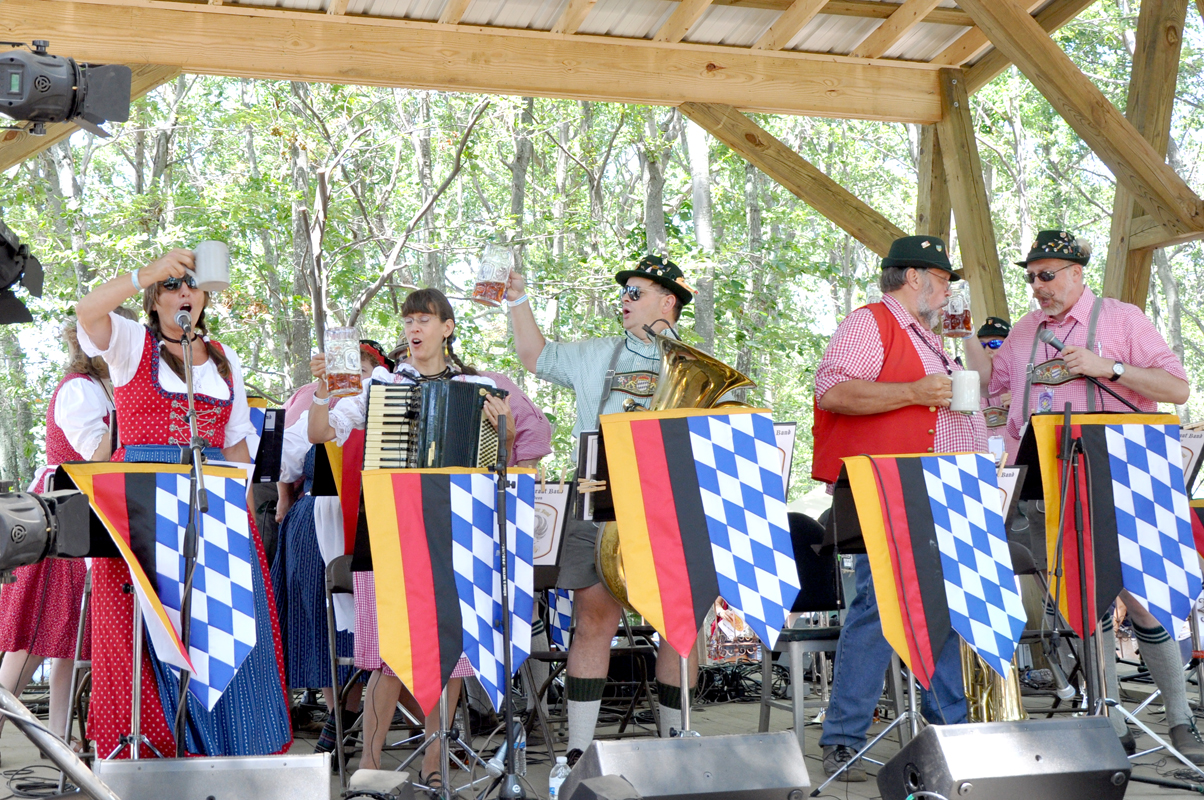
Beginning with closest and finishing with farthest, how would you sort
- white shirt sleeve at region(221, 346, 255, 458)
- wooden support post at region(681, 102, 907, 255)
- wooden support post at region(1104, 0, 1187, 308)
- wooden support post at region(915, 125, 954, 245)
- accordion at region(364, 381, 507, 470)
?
accordion at region(364, 381, 507, 470)
white shirt sleeve at region(221, 346, 255, 458)
wooden support post at region(1104, 0, 1187, 308)
wooden support post at region(681, 102, 907, 255)
wooden support post at region(915, 125, 954, 245)

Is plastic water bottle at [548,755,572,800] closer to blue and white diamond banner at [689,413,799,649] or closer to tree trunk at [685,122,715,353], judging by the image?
blue and white diamond banner at [689,413,799,649]

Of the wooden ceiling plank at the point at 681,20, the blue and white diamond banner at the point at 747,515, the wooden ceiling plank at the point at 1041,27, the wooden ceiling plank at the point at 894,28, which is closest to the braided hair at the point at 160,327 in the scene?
the blue and white diamond banner at the point at 747,515

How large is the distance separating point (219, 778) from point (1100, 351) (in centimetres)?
387

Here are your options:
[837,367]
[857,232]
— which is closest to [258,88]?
[857,232]

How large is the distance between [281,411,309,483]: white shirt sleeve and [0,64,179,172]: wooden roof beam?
1.71m

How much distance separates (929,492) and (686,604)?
875mm

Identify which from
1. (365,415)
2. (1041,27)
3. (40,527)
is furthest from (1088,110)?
(40,527)

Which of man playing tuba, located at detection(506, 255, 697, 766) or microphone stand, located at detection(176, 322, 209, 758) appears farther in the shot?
man playing tuba, located at detection(506, 255, 697, 766)

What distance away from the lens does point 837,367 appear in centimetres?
408

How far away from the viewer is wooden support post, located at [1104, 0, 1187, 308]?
6.31 metres

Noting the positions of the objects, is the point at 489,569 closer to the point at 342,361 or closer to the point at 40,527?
the point at 342,361

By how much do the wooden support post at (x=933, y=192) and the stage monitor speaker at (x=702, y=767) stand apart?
5257mm

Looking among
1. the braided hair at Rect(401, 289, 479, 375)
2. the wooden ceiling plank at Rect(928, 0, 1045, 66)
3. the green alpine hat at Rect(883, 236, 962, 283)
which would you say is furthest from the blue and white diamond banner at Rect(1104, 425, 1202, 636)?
the wooden ceiling plank at Rect(928, 0, 1045, 66)

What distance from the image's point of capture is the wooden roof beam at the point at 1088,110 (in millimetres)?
5934
